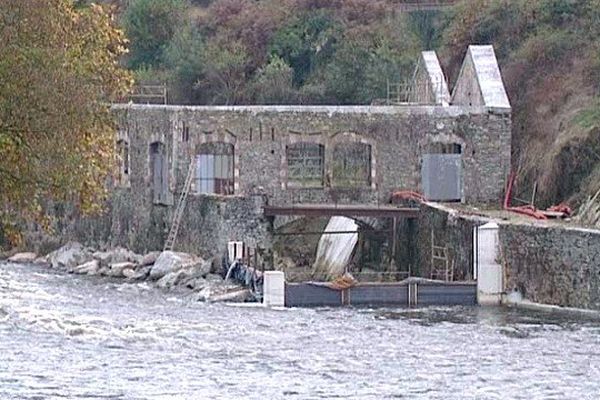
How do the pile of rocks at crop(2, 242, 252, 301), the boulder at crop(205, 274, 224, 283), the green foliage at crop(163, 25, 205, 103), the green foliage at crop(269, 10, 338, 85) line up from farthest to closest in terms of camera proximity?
the green foliage at crop(163, 25, 205, 103)
the green foliage at crop(269, 10, 338, 85)
the boulder at crop(205, 274, 224, 283)
the pile of rocks at crop(2, 242, 252, 301)

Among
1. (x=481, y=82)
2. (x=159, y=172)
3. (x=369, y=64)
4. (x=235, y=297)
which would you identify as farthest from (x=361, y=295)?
(x=369, y=64)

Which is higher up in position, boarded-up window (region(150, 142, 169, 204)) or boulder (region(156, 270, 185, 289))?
boarded-up window (region(150, 142, 169, 204))

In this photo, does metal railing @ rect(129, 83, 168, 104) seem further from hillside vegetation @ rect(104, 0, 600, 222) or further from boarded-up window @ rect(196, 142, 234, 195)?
boarded-up window @ rect(196, 142, 234, 195)

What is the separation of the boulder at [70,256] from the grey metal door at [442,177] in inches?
432

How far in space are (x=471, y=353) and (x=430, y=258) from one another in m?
13.8

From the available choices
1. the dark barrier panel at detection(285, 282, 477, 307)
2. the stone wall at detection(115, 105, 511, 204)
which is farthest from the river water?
the stone wall at detection(115, 105, 511, 204)

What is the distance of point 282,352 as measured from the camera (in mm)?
32812

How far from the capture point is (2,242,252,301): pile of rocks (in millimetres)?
45188

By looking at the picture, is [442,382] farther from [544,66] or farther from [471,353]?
[544,66]

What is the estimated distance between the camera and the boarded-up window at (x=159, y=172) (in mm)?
53031

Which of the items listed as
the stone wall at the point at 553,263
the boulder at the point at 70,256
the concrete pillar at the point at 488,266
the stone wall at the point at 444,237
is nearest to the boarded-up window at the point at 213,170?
the boulder at the point at 70,256

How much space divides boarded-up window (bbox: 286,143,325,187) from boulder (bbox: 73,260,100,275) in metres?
6.34

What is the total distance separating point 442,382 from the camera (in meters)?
29.0

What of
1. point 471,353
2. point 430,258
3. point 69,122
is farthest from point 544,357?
point 430,258
